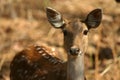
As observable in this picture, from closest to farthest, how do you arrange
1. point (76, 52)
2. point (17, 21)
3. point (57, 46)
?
point (76, 52)
point (57, 46)
point (17, 21)

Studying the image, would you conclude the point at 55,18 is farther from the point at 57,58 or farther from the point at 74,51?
the point at 57,58

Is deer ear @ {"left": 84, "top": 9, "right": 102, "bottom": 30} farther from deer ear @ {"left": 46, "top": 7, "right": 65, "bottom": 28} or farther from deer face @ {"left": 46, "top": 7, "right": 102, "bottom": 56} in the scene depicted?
deer ear @ {"left": 46, "top": 7, "right": 65, "bottom": 28}

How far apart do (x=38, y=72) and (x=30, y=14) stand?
15.2ft

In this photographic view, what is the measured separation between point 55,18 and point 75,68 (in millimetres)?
661

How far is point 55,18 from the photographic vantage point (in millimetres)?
8242

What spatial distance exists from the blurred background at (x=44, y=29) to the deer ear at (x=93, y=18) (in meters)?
2.64

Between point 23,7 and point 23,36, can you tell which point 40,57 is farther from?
point 23,7

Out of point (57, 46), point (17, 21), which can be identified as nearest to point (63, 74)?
point (57, 46)

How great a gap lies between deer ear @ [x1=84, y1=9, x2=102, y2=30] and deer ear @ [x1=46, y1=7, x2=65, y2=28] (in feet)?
0.96

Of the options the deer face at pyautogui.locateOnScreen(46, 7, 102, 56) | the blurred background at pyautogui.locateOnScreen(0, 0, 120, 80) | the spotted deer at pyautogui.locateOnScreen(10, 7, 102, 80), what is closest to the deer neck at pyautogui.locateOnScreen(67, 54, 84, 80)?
the spotted deer at pyautogui.locateOnScreen(10, 7, 102, 80)

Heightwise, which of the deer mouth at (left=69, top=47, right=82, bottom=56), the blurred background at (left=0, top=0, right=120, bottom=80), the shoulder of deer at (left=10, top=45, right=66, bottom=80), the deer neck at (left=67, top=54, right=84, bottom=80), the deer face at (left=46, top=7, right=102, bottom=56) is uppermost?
Answer: the deer face at (left=46, top=7, right=102, bottom=56)

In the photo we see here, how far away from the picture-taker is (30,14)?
13.3 m

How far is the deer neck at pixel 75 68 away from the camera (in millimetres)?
7931

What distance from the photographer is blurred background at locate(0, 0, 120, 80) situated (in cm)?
1163
